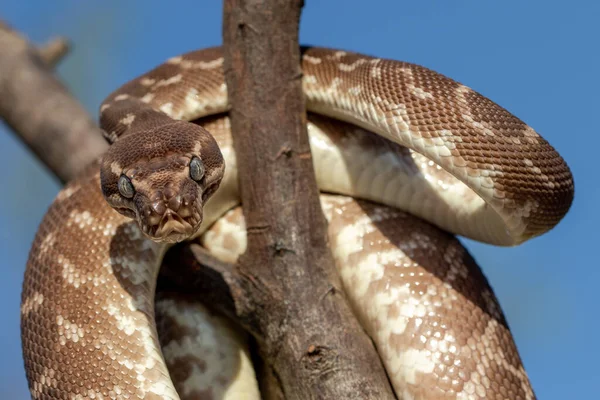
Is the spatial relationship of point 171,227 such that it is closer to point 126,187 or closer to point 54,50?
point 126,187

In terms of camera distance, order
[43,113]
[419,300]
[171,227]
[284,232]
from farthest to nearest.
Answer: [43,113], [419,300], [284,232], [171,227]

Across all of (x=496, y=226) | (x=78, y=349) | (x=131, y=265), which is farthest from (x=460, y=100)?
(x=78, y=349)

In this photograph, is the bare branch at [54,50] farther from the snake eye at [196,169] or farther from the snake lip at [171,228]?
the snake lip at [171,228]

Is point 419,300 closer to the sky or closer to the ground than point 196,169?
closer to the ground

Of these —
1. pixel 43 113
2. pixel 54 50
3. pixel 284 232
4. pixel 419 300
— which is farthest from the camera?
pixel 54 50

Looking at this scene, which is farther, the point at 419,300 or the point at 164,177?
the point at 419,300

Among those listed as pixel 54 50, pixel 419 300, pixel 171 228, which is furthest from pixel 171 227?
pixel 54 50

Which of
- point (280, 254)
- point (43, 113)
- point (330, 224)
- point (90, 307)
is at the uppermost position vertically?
point (43, 113)

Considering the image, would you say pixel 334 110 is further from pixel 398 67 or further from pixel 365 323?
pixel 365 323
